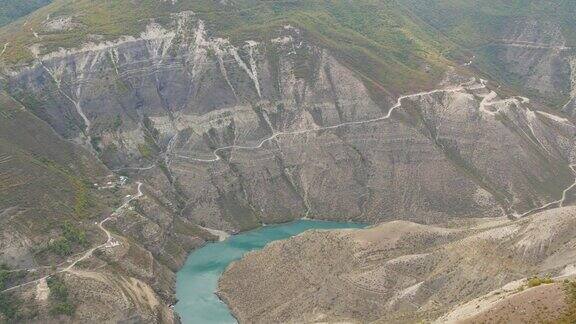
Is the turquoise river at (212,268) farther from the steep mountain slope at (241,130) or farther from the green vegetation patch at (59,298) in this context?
the green vegetation patch at (59,298)

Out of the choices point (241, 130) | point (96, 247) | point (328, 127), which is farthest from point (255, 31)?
point (96, 247)

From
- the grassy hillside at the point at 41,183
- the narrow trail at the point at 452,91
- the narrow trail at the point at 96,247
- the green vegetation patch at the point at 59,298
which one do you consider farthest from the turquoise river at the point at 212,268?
the narrow trail at the point at 452,91

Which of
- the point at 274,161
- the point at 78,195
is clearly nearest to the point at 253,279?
the point at 78,195

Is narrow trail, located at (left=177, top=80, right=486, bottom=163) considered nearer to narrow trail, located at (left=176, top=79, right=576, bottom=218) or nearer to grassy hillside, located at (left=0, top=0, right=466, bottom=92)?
narrow trail, located at (left=176, top=79, right=576, bottom=218)

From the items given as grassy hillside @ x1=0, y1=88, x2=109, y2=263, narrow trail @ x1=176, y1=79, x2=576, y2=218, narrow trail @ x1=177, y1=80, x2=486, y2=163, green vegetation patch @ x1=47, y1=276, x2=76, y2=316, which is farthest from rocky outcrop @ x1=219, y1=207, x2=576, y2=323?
narrow trail @ x1=176, y1=79, x2=576, y2=218

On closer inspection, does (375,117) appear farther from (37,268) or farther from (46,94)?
(37,268)
